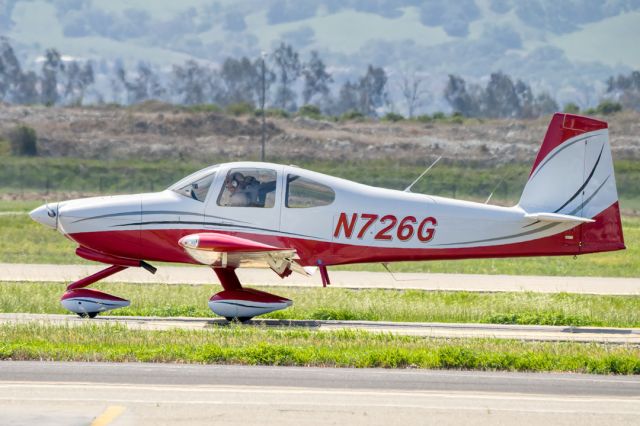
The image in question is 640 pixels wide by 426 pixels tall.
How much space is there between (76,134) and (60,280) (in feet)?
208

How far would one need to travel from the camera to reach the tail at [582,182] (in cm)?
1580

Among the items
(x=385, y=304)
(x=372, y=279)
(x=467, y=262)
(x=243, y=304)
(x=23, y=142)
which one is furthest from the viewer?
(x=23, y=142)

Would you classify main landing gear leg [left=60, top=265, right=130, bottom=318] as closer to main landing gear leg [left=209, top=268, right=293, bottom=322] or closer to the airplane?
the airplane

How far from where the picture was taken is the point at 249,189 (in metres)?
15.7

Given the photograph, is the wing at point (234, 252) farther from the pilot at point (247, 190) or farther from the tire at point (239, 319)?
the tire at point (239, 319)

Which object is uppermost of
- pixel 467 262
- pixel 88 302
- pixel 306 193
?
pixel 306 193

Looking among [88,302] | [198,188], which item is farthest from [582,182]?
[88,302]

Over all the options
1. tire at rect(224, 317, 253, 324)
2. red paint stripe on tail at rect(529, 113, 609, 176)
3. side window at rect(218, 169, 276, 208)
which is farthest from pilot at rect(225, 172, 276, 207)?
red paint stripe on tail at rect(529, 113, 609, 176)

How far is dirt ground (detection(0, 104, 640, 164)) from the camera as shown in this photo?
7831 cm

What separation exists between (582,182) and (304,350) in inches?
203

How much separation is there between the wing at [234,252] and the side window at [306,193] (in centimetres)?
69

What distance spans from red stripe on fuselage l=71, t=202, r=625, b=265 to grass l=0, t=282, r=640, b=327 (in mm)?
1185

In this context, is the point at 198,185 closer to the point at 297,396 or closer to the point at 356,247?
the point at 356,247

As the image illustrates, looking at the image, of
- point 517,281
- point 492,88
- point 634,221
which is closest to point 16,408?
point 517,281
